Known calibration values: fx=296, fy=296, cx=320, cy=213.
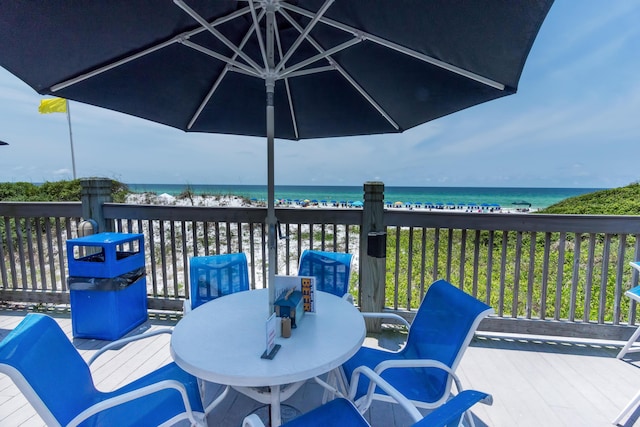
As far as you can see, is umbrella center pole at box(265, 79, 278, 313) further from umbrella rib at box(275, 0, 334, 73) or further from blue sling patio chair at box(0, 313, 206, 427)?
blue sling patio chair at box(0, 313, 206, 427)

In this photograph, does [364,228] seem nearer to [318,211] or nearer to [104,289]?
[318,211]

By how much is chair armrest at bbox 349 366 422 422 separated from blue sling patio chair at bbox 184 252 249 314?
3.89 feet

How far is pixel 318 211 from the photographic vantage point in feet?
9.13

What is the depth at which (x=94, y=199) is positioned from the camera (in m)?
3.05

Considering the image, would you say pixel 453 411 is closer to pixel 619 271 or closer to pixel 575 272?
pixel 575 272

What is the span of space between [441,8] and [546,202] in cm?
3068

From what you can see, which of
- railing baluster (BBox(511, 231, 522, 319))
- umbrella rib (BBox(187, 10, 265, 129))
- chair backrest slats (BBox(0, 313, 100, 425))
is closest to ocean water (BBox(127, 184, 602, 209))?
railing baluster (BBox(511, 231, 522, 319))

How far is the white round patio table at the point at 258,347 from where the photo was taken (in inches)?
43.3

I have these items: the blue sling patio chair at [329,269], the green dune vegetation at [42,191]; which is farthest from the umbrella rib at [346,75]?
the green dune vegetation at [42,191]

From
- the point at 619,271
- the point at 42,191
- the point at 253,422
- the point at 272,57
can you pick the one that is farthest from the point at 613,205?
the point at 42,191

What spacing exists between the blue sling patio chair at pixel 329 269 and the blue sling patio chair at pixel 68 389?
44.8 inches

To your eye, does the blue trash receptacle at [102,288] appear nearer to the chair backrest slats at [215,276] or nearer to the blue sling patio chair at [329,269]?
the chair backrest slats at [215,276]

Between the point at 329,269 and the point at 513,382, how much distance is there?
5.10ft

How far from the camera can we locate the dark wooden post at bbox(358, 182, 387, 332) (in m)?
2.69
